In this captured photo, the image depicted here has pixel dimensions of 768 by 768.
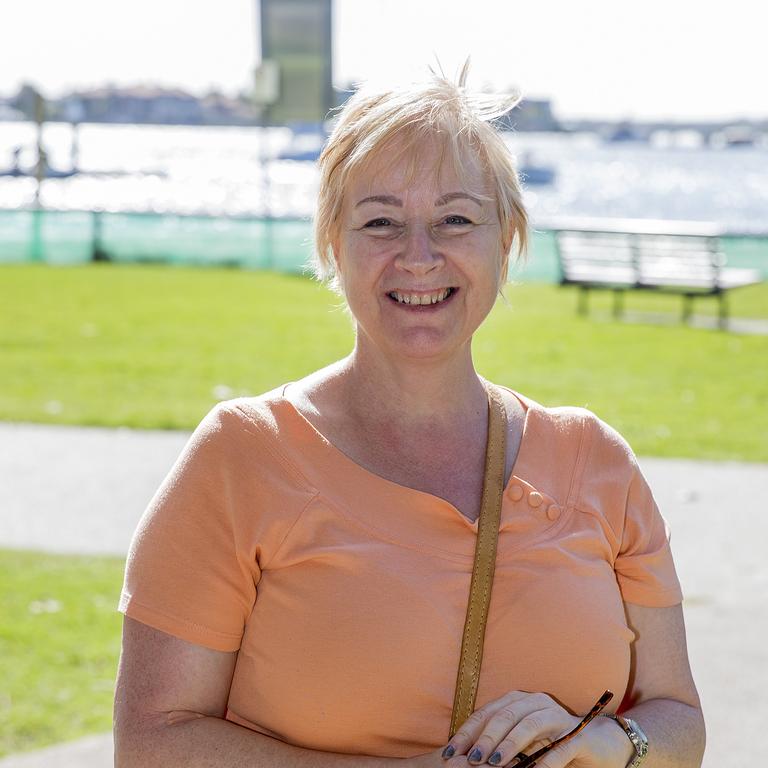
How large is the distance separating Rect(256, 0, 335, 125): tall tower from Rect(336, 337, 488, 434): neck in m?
71.9

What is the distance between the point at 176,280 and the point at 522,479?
1756cm

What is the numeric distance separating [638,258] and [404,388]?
13.9 meters

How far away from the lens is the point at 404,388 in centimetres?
231

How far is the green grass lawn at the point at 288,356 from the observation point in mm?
9258

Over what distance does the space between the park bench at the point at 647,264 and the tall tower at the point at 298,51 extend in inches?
2284

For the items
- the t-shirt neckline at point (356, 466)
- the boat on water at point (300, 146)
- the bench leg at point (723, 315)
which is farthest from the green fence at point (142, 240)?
the boat on water at point (300, 146)

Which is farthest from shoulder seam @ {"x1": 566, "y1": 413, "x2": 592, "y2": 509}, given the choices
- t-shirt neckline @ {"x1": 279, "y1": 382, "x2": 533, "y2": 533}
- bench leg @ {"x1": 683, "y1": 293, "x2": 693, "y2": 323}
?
bench leg @ {"x1": 683, "y1": 293, "x2": 693, "y2": 323}

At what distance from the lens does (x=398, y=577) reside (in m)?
2.10

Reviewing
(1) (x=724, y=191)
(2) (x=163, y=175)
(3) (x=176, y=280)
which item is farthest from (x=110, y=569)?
(1) (x=724, y=191)

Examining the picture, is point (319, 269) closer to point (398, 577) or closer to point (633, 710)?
point (398, 577)

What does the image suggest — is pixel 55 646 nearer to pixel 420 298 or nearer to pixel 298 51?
pixel 420 298

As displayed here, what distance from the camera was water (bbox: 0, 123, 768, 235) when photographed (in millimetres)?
67000

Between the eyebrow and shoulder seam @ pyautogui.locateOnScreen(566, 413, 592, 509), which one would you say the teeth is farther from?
shoulder seam @ pyautogui.locateOnScreen(566, 413, 592, 509)

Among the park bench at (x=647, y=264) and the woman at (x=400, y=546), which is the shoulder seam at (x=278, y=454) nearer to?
the woman at (x=400, y=546)
